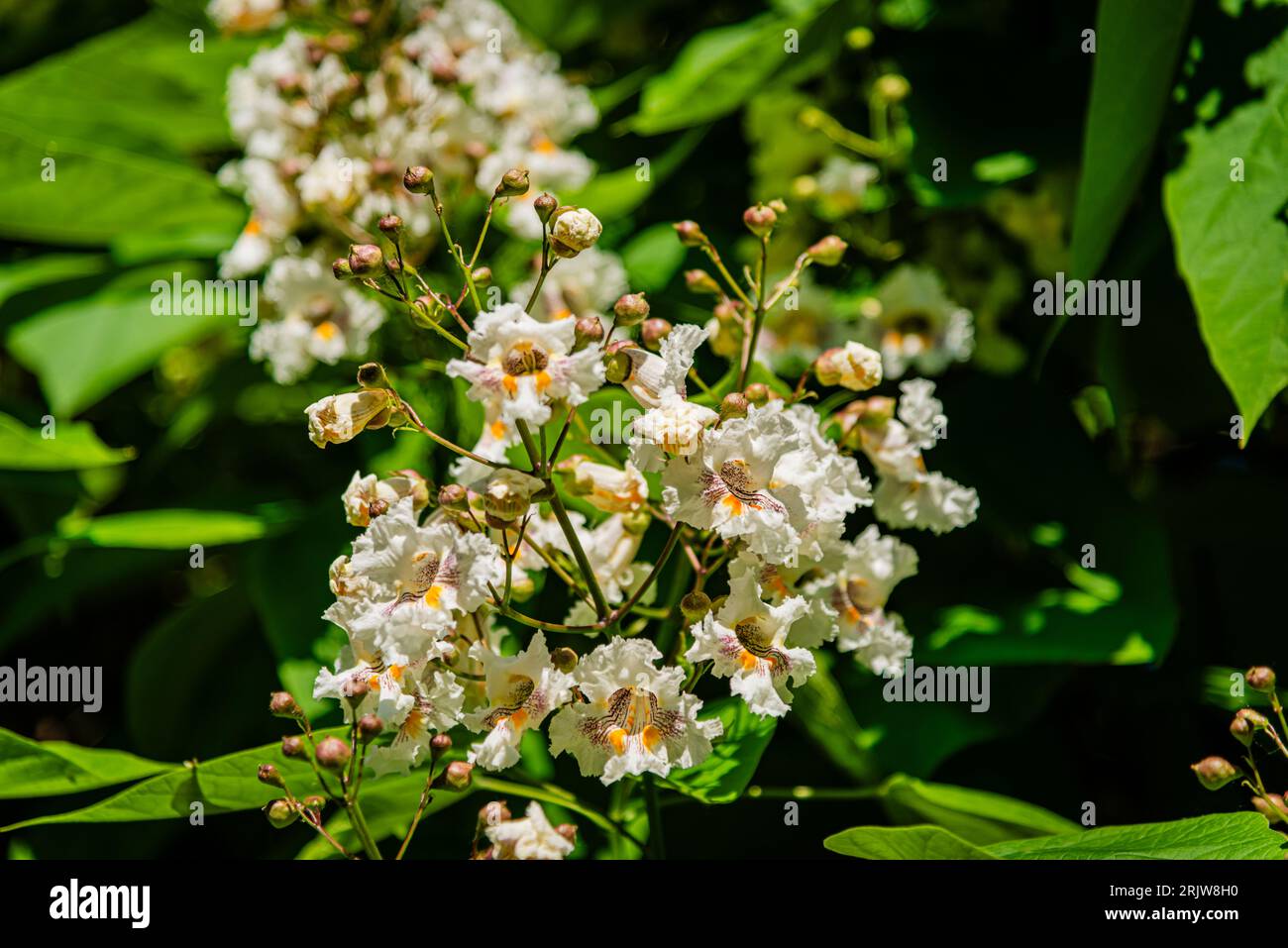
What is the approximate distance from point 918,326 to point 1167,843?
0.72 meters

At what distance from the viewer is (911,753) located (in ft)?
3.90

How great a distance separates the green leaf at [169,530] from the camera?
133cm

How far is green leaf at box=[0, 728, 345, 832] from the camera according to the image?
947 mm

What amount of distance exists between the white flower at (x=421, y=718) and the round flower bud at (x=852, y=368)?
38cm

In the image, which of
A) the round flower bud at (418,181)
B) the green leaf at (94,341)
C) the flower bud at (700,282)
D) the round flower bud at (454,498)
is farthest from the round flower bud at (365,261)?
the green leaf at (94,341)

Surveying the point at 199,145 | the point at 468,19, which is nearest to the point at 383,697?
the point at 468,19

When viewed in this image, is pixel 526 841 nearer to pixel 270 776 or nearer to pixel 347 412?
pixel 270 776

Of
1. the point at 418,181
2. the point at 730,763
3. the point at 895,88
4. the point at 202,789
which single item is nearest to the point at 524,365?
the point at 418,181

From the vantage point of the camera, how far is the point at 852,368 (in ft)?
3.11

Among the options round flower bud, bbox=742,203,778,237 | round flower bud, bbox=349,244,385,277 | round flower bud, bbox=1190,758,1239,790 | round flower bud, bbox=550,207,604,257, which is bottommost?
round flower bud, bbox=1190,758,1239,790

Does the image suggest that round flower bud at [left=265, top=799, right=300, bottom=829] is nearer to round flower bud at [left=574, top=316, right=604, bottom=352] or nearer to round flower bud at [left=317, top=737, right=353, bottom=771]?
round flower bud at [left=317, top=737, right=353, bottom=771]

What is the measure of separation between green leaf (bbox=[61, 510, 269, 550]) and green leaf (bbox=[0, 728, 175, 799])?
0.33 m

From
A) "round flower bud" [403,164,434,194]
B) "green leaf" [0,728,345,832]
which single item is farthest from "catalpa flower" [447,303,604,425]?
"green leaf" [0,728,345,832]
